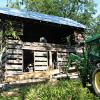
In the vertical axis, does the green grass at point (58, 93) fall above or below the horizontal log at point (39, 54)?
below

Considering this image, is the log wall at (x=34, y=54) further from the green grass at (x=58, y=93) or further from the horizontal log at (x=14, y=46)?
the green grass at (x=58, y=93)

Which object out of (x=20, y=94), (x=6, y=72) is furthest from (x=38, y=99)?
(x=6, y=72)

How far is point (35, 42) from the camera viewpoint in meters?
19.6

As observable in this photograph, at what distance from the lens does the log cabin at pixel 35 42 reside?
60.1 ft

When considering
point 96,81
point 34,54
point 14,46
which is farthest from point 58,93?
point 34,54

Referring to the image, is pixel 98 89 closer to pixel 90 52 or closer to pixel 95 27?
pixel 90 52

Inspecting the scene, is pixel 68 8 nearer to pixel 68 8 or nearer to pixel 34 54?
pixel 68 8

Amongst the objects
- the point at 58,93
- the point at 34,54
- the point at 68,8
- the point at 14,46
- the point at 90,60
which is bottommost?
the point at 58,93

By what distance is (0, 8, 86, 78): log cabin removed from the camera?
18328 mm

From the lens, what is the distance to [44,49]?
19.8 metres

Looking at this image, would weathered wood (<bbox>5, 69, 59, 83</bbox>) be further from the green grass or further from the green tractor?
the green tractor

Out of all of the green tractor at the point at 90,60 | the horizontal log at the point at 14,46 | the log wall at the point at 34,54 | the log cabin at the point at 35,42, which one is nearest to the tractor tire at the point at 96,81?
the green tractor at the point at 90,60

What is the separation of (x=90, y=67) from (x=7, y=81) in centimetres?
462

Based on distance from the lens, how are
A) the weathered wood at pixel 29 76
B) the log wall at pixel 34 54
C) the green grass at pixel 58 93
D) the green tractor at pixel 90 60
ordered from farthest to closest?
the log wall at pixel 34 54 → the weathered wood at pixel 29 76 → the green tractor at pixel 90 60 → the green grass at pixel 58 93
